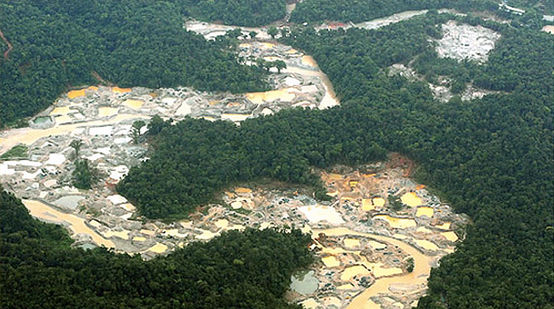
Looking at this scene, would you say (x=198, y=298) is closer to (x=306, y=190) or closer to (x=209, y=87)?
(x=306, y=190)

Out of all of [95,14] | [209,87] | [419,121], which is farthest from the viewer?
[95,14]

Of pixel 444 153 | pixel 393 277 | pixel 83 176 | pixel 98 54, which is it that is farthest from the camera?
pixel 98 54

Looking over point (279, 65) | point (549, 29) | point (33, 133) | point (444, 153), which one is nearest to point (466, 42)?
point (549, 29)

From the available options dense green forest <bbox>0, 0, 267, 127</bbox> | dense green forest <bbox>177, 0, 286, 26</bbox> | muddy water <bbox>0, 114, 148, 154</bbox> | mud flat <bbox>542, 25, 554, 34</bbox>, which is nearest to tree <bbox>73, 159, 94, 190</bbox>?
muddy water <bbox>0, 114, 148, 154</bbox>

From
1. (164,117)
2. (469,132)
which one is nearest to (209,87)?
(164,117)

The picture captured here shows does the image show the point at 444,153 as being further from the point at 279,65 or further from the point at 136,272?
the point at 136,272
